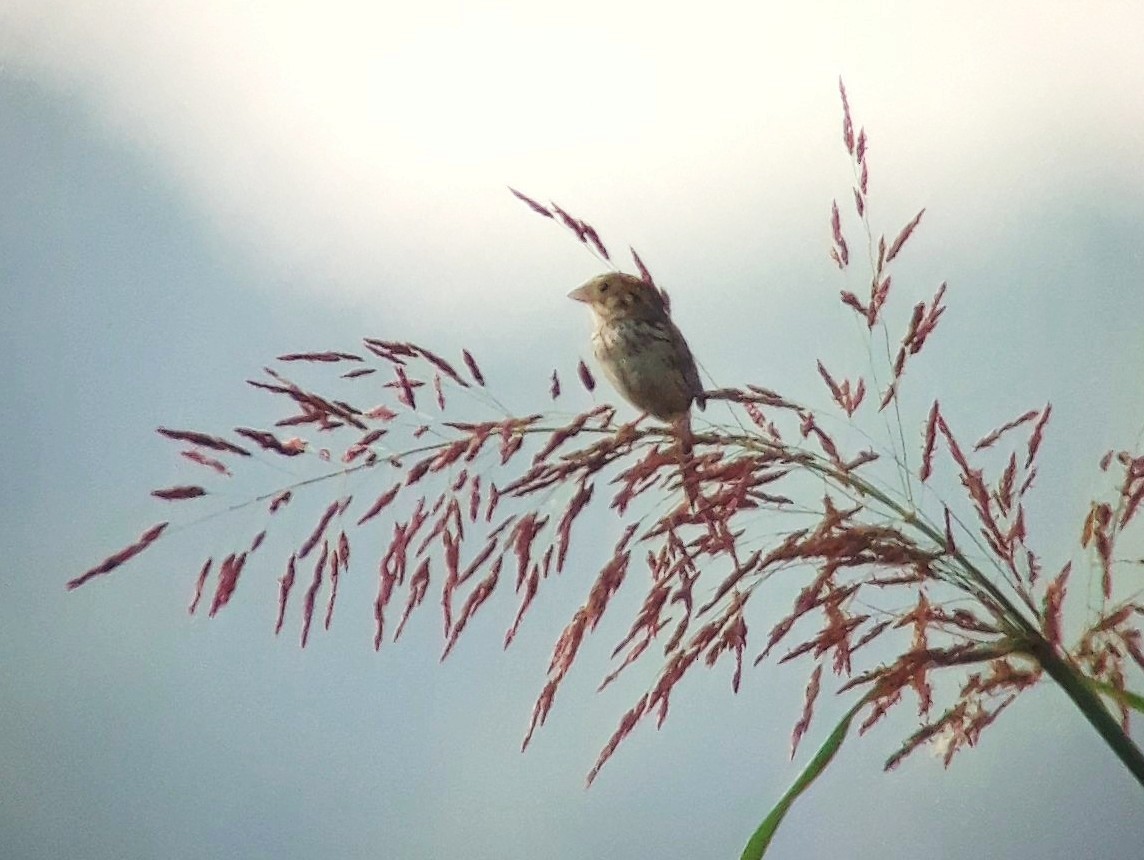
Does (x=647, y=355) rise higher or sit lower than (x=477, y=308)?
lower

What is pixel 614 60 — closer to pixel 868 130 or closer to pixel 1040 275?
pixel 868 130

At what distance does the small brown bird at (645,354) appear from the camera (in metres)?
0.76

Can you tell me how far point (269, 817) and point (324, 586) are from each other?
178 mm

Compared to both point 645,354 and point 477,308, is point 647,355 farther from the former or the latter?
point 477,308

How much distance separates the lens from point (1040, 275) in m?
0.88

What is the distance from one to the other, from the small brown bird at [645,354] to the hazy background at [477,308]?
0.22ft

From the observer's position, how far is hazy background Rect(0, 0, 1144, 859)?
0.83m

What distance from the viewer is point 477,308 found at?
0.85 meters

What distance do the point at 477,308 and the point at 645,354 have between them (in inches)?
6.4

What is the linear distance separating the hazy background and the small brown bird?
0.07 m

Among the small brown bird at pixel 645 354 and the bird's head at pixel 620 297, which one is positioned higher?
the bird's head at pixel 620 297

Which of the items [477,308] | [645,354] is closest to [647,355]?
[645,354]

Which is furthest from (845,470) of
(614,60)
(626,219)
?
(614,60)

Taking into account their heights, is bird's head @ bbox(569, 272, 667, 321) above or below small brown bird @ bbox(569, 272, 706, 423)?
above
